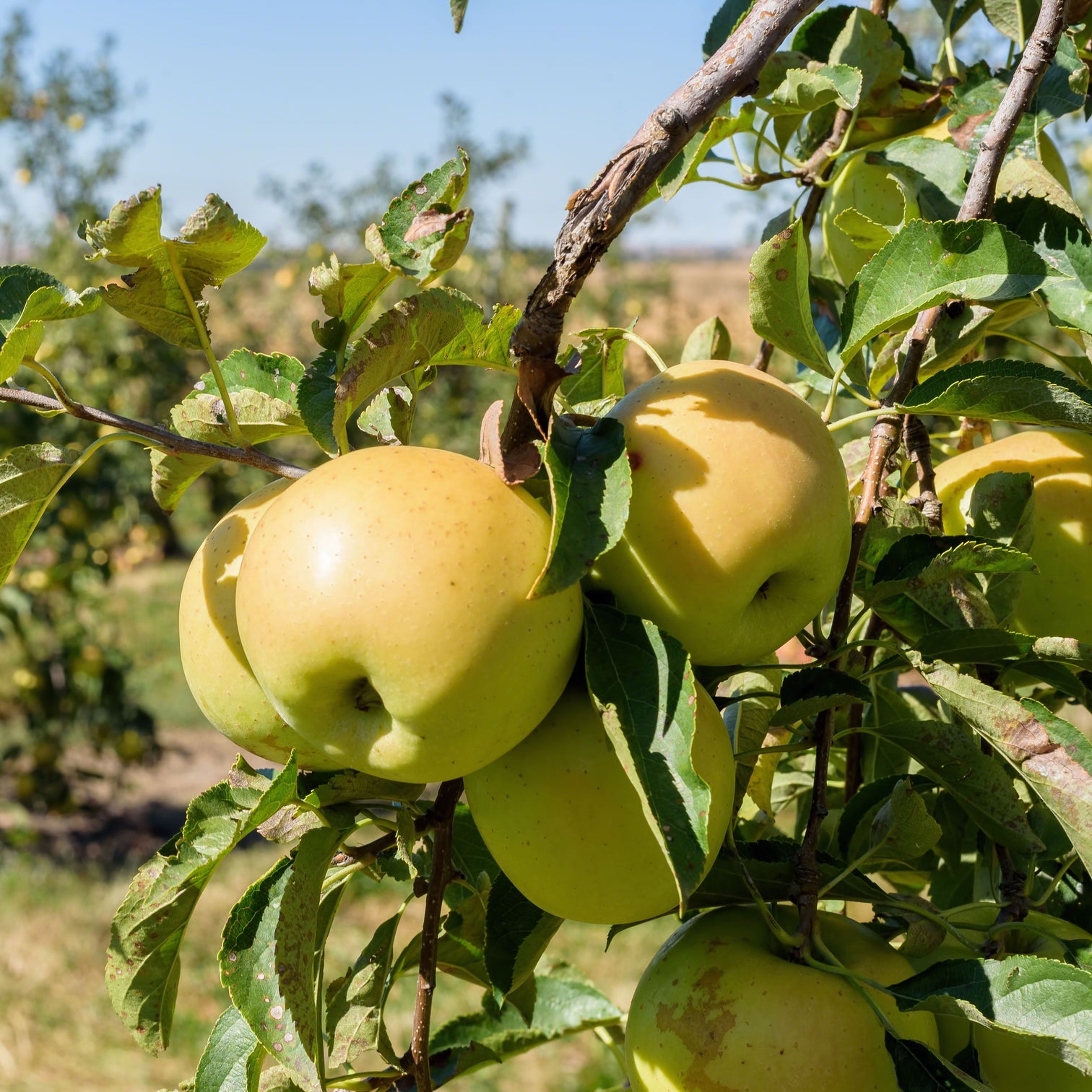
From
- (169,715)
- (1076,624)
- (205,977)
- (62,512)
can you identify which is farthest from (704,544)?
(169,715)

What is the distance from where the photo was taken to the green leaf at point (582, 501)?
542 millimetres

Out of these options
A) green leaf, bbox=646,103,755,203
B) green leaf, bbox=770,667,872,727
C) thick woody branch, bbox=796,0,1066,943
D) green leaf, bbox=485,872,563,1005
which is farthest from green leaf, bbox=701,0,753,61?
green leaf, bbox=485,872,563,1005

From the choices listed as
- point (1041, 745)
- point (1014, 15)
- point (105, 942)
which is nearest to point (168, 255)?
point (1041, 745)

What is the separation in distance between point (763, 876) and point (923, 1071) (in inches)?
5.9

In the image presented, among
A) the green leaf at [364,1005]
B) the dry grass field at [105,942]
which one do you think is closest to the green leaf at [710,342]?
the green leaf at [364,1005]

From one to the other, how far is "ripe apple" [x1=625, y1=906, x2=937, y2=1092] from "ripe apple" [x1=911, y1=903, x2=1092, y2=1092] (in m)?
0.05

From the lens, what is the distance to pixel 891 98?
3.47ft

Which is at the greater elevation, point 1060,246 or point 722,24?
point 722,24

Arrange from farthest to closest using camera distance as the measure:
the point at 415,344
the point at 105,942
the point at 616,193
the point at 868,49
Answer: the point at 105,942 < the point at 868,49 < the point at 415,344 < the point at 616,193

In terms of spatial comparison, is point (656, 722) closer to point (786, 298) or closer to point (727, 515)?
point (727, 515)

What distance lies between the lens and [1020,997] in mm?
637

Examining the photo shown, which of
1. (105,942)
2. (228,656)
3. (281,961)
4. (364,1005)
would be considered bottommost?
(105,942)

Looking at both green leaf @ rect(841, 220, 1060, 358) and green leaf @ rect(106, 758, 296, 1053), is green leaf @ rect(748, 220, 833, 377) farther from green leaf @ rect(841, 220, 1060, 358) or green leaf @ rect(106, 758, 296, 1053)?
green leaf @ rect(106, 758, 296, 1053)

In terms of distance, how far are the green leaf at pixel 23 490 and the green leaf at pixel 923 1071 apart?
0.63m
